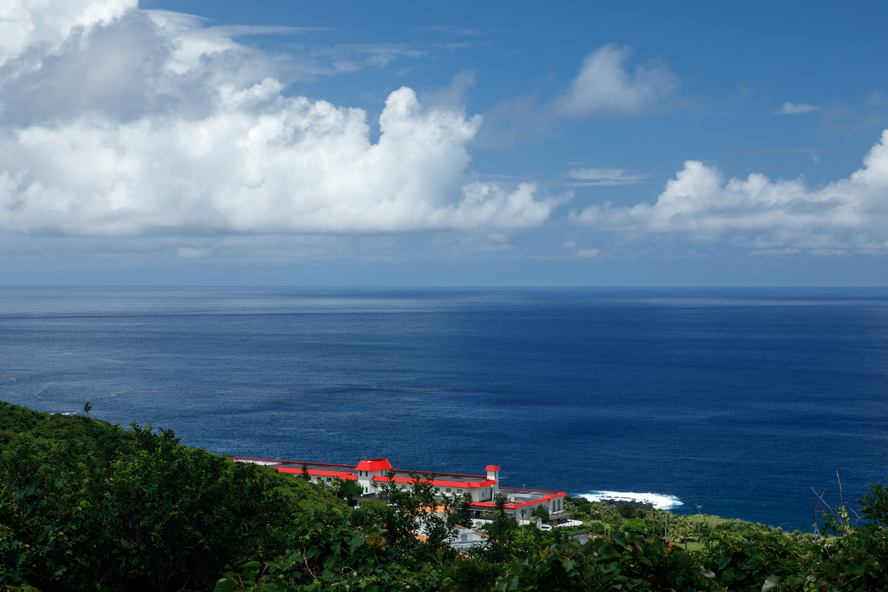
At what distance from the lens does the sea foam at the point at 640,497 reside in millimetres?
54188

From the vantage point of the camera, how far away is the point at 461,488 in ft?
173

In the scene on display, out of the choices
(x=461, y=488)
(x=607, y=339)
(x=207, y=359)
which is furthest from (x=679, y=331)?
(x=461, y=488)

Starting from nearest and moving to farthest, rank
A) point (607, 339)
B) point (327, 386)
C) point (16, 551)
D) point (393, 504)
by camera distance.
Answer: point (16, 551) → point (393, 504) → point (327, 386) → point (607, 339)

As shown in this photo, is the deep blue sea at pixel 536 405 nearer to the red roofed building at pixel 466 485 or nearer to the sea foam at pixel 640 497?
the sea foam at pixel 640 497

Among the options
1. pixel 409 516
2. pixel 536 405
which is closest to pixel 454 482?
pixel 536 405

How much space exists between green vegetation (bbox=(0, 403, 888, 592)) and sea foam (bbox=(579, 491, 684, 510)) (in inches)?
1813

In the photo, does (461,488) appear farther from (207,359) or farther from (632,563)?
(207,359)

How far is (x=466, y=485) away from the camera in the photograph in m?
52.8

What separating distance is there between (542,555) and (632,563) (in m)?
0.88

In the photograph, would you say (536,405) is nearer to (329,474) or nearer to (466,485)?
(466,485)

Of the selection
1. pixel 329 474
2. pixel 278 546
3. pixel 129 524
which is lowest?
pixel 329 474

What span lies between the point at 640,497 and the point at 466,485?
1502 centimetres

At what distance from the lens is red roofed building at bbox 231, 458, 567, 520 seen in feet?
165

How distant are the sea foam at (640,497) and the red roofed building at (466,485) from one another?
12.4 ft
